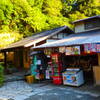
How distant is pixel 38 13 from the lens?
62.7ft

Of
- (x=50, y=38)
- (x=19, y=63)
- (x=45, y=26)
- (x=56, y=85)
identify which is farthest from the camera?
(x=45, y=26)

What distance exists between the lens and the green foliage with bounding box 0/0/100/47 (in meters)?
17.0

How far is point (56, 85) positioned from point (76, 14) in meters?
16.7

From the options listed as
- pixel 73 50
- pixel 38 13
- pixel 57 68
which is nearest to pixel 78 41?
pixel 73 50

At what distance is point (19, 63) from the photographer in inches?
649

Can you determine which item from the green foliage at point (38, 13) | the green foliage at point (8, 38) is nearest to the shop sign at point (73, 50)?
the green foliage at point (8, 38)

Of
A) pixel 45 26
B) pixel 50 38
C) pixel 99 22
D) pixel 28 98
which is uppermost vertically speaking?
pixel 45 26

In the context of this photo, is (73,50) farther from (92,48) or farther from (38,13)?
(38,13)

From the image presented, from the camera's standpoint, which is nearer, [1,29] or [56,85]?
[56,85]

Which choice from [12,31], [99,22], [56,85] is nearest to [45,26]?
[12,31]

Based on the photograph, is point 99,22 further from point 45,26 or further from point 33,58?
point 45,26

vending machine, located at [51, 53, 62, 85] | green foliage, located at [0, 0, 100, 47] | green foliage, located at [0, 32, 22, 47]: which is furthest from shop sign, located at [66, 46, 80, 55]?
green foliage, located at [0, 0, 100, 47]

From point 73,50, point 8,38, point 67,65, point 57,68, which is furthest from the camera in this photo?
point 8,38

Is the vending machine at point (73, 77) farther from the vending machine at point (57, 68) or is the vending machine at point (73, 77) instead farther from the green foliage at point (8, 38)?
the green foliage at point (8, 38)
